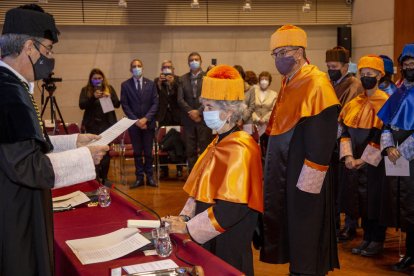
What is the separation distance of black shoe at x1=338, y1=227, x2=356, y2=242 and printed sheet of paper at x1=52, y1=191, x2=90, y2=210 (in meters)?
2.88

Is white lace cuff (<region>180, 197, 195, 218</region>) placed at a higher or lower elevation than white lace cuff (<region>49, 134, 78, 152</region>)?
lower

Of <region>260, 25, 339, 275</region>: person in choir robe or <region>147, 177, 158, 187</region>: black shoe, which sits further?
<region>147, 177, 158, 187</region>: black shoe

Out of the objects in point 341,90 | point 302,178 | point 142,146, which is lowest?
point 142,146

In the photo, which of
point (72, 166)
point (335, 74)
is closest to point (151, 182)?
point (335, 74)

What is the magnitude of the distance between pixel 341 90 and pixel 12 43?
3.81 m

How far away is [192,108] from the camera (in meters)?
8.07

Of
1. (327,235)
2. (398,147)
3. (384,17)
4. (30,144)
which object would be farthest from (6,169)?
(384,17)

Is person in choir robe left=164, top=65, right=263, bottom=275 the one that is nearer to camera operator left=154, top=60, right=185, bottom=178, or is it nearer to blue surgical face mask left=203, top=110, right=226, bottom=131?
blue surgical face mask left=203, top=110, right=226, bottom=131

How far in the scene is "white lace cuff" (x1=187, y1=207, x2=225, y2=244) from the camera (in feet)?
8.14

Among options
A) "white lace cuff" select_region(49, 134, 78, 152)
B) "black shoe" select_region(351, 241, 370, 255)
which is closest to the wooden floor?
"black shoe" select_region(351, 241, 370, 255)

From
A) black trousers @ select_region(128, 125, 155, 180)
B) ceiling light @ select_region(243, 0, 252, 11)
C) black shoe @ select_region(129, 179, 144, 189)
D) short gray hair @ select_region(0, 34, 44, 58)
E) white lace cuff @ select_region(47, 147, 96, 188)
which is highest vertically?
ceiling light @ select_region(243, 0, 252, 11)

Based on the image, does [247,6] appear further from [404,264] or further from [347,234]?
[404,264]

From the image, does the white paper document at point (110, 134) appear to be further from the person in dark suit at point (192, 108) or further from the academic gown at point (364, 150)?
the person in dark suit at point (192, 108)

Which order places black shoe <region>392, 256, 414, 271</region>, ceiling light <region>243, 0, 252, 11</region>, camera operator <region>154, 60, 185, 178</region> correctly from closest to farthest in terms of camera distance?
black shoe <region>392, 256, 414, 271</region>, camera operator <region>154, 60, 185, 178</region>, ceiling light <region>243, 0, 252, 11</region>
